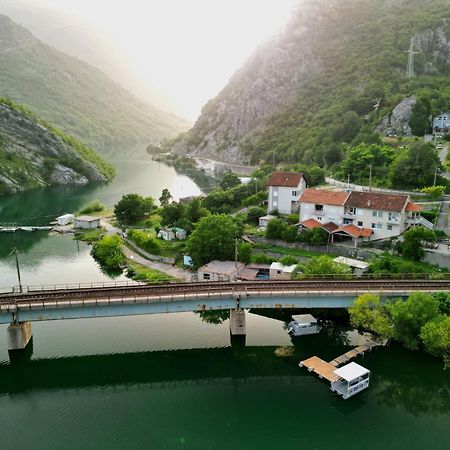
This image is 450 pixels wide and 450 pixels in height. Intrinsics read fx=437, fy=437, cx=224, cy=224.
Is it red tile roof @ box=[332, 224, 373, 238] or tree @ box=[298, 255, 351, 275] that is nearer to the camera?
tree @ box=[298, 255, 351, 275]

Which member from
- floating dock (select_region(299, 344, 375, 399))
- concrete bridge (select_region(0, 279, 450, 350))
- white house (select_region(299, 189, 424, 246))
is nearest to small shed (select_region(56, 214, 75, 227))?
concrete bridge (select_region(0, 279, 450, 350))

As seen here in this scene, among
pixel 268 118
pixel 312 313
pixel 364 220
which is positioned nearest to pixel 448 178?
pixel 364 220

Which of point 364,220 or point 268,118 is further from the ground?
point 268,118

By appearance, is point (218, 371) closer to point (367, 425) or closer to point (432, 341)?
point (367, 425)

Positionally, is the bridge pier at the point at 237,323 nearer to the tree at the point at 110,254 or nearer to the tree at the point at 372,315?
the tree at the point at 372,315

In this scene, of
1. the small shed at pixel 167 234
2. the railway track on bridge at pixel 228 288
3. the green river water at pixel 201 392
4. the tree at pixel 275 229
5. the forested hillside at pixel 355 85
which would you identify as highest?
the forested hillside at pixel 355 85

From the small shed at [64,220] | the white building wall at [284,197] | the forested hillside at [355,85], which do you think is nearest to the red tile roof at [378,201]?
the white building wall at [284,197]

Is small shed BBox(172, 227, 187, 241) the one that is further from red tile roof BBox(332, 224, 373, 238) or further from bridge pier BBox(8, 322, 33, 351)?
bridge pier BBox(8, 322, 33, 351)
